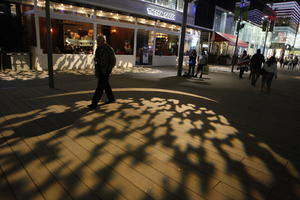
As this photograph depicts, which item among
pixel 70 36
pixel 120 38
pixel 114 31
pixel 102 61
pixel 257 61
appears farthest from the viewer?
pixel 120 38

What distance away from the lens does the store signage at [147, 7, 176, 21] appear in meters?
14.7

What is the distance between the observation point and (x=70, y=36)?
13.6 meters

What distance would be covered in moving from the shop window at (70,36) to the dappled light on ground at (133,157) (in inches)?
336

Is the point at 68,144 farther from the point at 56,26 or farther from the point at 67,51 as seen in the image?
the point at 56,26

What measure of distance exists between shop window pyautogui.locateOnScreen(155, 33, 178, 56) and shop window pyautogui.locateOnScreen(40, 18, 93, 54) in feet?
18.1

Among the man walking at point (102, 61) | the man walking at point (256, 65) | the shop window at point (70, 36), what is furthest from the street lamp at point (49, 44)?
the man walking at point (256, 65)

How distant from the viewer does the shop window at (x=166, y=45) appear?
16.4 metres

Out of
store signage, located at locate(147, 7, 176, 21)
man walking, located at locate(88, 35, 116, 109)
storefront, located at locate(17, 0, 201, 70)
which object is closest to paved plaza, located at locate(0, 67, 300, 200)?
man walking, located at locate(88, 35, 116, 109)

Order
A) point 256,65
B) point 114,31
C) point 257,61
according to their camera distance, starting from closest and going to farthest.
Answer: point 257,61 < point 256,65 < point 114,31

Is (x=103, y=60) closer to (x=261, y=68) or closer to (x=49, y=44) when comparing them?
(x=49, y=44)

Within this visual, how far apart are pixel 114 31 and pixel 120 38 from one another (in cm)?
66

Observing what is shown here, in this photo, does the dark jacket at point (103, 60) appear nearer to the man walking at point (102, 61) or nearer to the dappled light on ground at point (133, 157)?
the man walking at point (102, 61)

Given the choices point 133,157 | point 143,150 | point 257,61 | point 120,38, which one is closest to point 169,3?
point 120,38

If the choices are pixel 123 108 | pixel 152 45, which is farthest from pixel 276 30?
pixel 123 108
